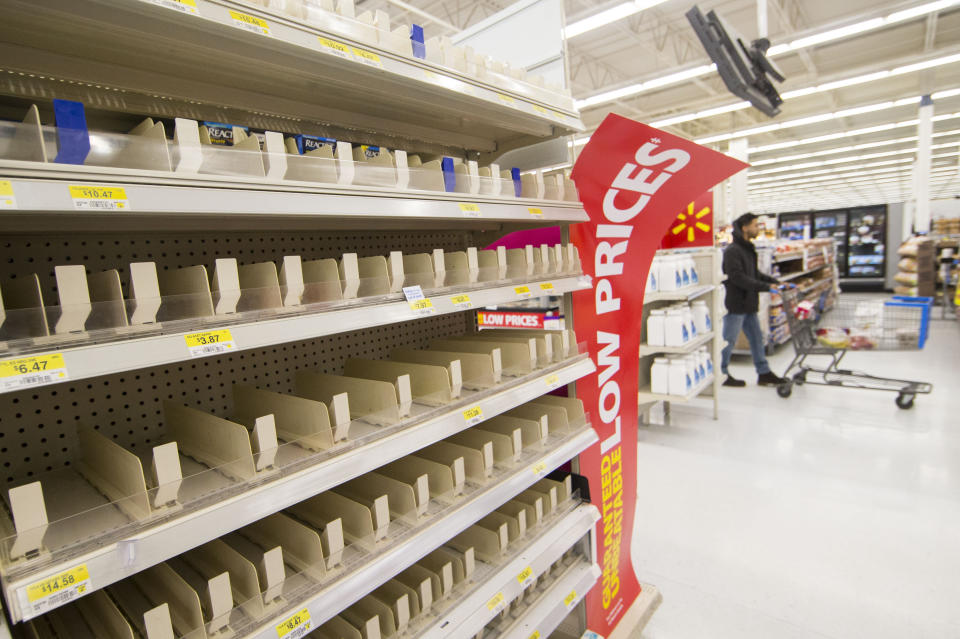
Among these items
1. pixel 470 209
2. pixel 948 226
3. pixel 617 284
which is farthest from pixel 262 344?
pixel 948 226

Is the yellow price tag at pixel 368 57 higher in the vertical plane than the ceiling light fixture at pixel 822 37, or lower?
lower

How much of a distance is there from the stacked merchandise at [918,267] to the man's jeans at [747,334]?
251 inches

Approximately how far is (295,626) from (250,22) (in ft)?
3.86

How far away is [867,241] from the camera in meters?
14.9

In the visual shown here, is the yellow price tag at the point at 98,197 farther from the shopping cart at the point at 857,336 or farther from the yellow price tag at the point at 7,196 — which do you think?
the shopping cart at the point at 857,336

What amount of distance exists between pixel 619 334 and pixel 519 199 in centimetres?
82

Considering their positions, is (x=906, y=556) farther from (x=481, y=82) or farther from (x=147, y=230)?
(x=147, y=230)

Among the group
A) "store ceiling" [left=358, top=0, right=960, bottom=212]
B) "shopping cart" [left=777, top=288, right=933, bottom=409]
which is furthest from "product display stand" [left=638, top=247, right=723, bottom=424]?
"store ceiling" [left=358, top=0, right=960, bottom=212]

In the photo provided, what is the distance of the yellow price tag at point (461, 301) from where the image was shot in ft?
4.47

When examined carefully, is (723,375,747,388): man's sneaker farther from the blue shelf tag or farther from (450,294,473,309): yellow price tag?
the blue shelf tag

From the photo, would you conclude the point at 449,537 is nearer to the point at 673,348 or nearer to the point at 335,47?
the point at 335,47

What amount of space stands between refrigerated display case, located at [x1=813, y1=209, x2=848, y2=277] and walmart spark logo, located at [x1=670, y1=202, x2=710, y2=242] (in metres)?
13.5

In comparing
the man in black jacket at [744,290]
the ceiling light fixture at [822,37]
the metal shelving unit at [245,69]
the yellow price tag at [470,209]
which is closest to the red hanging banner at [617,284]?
the metal shelving unit at [245,69]

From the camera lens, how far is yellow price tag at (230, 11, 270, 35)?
93 centimetres
